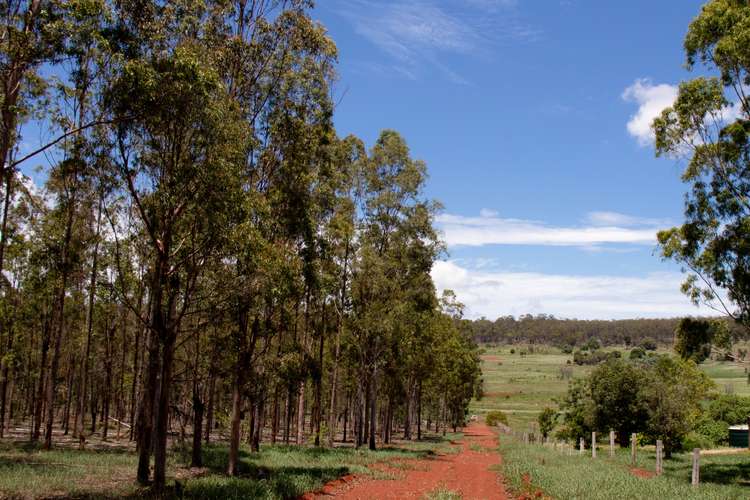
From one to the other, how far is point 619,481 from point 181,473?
611 inches

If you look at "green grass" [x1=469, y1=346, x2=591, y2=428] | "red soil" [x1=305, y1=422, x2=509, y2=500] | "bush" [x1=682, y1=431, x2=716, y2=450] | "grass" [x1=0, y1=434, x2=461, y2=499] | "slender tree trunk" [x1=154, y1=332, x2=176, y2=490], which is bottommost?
"green grass" [x1=469, y1=346, x2=591, y2=428]

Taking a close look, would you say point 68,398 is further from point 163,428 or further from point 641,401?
point 641,401

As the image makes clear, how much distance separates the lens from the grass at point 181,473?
50.6ft

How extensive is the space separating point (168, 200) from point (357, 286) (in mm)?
19785

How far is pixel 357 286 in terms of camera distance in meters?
34.7

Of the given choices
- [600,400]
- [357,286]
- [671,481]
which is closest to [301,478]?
[671,481]

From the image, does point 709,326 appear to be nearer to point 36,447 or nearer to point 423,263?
point 423,263

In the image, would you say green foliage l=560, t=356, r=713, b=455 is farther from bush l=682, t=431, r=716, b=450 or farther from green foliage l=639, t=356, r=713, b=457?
bush l=682, t=431, r=716, b=450

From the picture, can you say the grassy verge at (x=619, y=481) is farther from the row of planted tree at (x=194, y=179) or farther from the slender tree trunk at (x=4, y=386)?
the slender tree trunk at (x=4, y=386)

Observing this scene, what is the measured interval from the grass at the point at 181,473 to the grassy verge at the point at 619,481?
6.98m

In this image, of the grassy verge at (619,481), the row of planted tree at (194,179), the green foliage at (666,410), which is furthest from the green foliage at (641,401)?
the row of planted tree at (194,179)

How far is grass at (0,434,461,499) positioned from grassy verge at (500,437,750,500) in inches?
275

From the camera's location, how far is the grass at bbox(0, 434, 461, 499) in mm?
15414

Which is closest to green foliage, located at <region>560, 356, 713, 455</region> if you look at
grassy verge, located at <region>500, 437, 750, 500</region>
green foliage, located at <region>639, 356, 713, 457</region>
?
green foliage, located at <region>639, 356, 713, 457</region>
